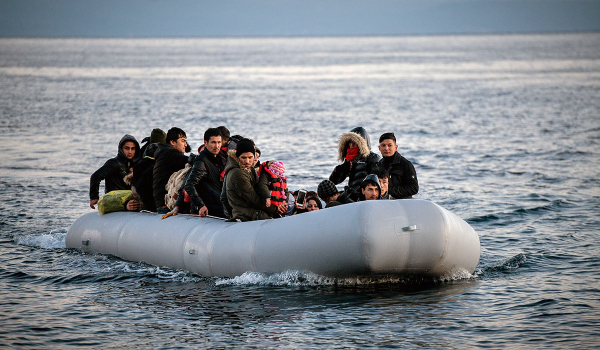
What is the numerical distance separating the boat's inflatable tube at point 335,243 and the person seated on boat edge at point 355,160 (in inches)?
56.1

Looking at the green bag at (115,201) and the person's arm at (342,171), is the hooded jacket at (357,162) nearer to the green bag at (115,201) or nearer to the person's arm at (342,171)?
the person's arm at (342,171)

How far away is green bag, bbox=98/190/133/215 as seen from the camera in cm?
1084

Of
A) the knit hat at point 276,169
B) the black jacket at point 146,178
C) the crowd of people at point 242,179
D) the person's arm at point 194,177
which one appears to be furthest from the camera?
the black jacket at point 146,178

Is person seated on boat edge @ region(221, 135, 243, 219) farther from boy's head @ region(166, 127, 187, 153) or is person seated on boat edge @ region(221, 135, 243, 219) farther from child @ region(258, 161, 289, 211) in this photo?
boy's head @ region(166, 127, 187, 153)

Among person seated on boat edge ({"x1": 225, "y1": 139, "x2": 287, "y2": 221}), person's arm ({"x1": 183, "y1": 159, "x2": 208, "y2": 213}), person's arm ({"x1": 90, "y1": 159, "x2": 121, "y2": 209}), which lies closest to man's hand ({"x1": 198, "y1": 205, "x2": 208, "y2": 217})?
→ person's arm ({"x1": 183, "y1": 159, "x2": 208, "y2": 213})

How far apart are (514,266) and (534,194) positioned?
561 cm

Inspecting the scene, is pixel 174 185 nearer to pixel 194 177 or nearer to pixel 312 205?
pixel 194 177

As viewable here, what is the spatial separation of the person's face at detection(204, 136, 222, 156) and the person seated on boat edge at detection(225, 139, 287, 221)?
0.70 meters

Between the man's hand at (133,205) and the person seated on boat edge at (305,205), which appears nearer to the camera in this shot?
the person seated on boat edge at (305,205)

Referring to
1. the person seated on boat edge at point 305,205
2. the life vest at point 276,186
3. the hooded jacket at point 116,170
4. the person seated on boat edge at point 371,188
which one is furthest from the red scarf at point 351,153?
the hooded jacket at point 116,170

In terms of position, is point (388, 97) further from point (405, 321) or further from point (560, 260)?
point (405, 321)

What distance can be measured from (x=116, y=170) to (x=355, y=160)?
3716mm

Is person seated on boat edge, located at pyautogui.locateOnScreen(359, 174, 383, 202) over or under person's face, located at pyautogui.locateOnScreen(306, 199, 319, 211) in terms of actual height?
over

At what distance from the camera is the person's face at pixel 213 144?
373 inches
